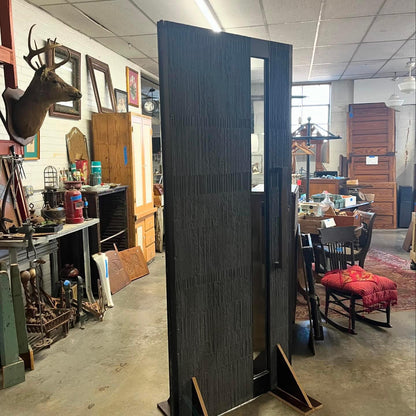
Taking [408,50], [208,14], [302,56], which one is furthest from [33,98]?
[408,50]

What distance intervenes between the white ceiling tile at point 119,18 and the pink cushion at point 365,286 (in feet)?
11.1

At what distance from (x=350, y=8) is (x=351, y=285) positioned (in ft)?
9.96

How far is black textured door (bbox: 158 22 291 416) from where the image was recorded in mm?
2084

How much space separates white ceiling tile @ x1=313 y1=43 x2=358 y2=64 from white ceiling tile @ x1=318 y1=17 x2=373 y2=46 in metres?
0.27

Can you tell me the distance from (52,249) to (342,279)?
263cm

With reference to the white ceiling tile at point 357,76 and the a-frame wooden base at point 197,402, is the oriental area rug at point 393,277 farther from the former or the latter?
the white ceiling tile at point 357,76

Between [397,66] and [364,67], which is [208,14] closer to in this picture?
[364,67]

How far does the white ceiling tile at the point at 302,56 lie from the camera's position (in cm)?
621

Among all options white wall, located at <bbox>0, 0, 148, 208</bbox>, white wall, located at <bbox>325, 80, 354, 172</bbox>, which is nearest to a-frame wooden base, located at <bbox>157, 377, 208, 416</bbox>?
white wall, located at <bbox>0, 0, 148, 208</bbox>

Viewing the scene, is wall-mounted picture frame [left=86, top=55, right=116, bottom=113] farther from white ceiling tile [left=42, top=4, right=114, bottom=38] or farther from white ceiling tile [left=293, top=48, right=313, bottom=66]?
white ceiling tile [left=293, top=48, right=313, bottom=66]

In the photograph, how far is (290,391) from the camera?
260cm

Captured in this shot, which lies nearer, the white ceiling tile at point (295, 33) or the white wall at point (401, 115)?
the white ceiling tile at point (295, 33)

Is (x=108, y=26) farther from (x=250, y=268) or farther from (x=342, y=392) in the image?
(x=342, y=392)

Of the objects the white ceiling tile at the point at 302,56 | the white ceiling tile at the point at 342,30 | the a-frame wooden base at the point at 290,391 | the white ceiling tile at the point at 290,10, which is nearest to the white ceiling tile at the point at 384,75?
the white ceiling tile at the point at 302,56
